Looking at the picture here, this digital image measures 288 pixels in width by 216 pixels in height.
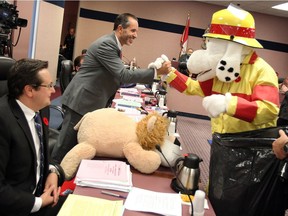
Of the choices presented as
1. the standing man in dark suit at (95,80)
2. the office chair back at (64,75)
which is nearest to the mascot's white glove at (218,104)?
the standing man in dark suit at (95,80)

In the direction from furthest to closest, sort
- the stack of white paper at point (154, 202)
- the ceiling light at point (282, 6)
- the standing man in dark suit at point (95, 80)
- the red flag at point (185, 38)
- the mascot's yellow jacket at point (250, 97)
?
the red flag at point (185, 38) → the ceiling light at point (282, 6) → the standing man in dark suit at point (95, 80) → the mascot's yellow jacket at point (250, 97) → the stack of white paper at point (154, 202)

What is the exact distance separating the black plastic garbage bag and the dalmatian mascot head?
0.35 metres

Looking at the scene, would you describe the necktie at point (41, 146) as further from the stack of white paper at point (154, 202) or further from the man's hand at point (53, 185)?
the stack of white paper at point (154, 202)

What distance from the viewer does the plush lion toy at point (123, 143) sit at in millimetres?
1564

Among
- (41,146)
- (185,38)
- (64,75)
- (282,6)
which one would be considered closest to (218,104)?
(41,146)

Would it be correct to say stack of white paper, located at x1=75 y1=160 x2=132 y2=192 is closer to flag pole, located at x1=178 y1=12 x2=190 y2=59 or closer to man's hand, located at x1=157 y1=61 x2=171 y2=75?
man's hand, located at x1=157 y1=61 x2=171 y2=75

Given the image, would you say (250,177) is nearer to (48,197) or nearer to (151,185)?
(151,185)

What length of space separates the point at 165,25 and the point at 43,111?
7674 mm

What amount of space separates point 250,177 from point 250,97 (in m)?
0.40

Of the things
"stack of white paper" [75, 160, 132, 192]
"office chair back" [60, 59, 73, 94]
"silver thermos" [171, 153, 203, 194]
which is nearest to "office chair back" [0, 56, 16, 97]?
"stack of white paper" [75, 160, 132, 192]

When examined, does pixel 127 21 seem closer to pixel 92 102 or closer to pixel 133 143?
pixel 92 102

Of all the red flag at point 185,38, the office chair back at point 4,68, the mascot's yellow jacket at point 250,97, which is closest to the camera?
the mascot's yellow jacket at point 250,97

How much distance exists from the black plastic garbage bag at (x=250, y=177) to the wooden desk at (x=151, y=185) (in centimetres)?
12

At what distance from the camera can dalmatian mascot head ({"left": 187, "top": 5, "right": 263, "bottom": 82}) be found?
1.50 meters
